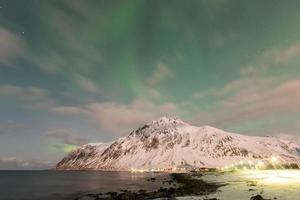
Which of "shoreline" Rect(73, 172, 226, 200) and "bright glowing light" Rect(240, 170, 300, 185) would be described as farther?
"bright glowing light" Rect(240, 170, 300, 185)

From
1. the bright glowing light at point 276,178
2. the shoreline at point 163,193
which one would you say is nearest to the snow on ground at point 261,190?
the bright glowing light at point 276,178

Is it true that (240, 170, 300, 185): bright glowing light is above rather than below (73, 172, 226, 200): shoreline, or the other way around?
above

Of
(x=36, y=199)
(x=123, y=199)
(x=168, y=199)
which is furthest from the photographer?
(x=36, y=199)

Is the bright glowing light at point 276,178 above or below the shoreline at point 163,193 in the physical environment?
above

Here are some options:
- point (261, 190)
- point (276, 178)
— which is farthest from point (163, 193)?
point (276, 178)

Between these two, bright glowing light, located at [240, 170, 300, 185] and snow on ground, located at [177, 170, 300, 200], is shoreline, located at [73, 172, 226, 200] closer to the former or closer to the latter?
snow on ground, located at [177, 170, 300, 200]

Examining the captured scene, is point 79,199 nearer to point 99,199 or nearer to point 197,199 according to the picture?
point 99,199

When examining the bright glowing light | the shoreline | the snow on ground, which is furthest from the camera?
the bright glowing light

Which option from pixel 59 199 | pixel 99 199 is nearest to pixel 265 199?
pixel 99 199

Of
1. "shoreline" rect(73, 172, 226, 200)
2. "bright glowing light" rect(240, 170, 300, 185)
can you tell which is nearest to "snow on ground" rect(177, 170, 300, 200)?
"bright glowing light" rect(240, 170, 300, 185)

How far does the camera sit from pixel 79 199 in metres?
78.5

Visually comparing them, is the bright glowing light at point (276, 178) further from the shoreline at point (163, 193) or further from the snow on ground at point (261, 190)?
the shoreline at point (163, 193)

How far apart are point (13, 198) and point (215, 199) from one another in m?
77.4

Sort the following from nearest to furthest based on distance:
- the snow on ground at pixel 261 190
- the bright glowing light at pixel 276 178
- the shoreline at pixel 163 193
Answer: the snow on ground at pixel 261 190
the shoreline at pixel 163 193
the bright glowing light at pixel 276 178
